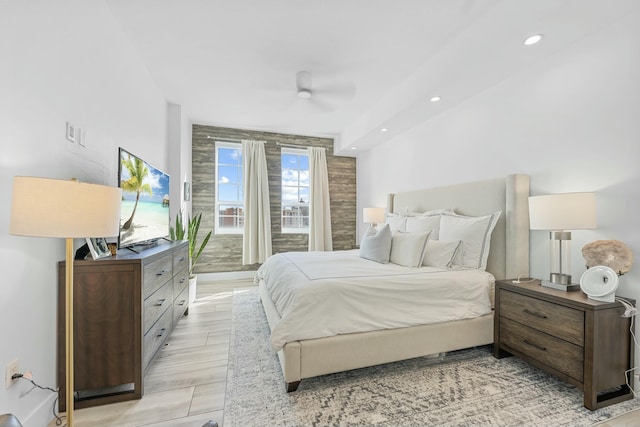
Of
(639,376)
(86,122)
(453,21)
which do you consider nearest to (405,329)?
(639,376)

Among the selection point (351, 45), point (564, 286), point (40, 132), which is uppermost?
point (351, 45)

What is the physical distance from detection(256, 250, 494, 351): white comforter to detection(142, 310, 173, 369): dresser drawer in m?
0.85

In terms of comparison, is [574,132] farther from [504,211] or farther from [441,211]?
[441,211]

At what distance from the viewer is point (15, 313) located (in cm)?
130

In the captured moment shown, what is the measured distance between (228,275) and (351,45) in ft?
13.4

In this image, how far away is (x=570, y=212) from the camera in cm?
183

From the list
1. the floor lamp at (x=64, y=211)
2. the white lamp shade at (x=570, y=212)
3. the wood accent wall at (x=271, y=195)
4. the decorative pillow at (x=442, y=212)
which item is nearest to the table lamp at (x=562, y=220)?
the white lamp shade at (x=570, y=212)

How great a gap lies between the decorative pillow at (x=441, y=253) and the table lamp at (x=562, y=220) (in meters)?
0.66

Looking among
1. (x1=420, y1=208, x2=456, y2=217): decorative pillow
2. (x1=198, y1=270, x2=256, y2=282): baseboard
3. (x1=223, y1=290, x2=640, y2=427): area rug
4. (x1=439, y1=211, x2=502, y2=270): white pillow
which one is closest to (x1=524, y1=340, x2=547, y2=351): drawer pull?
(x1=223, y1=290, x2=640, y2=427): area rug

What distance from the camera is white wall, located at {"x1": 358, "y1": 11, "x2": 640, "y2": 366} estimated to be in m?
1.81

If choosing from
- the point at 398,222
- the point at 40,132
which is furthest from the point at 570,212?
the point at 40,132

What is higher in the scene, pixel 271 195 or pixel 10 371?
Answer: pixel 271 195

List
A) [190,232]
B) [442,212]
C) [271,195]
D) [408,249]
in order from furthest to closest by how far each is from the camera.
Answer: [271,195] < [190,232] < [442,212] < [408,249]

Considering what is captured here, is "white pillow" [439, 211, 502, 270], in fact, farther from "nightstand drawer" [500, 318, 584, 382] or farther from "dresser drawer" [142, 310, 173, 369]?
"dresser drawer" [142, 310, 173, 369]
